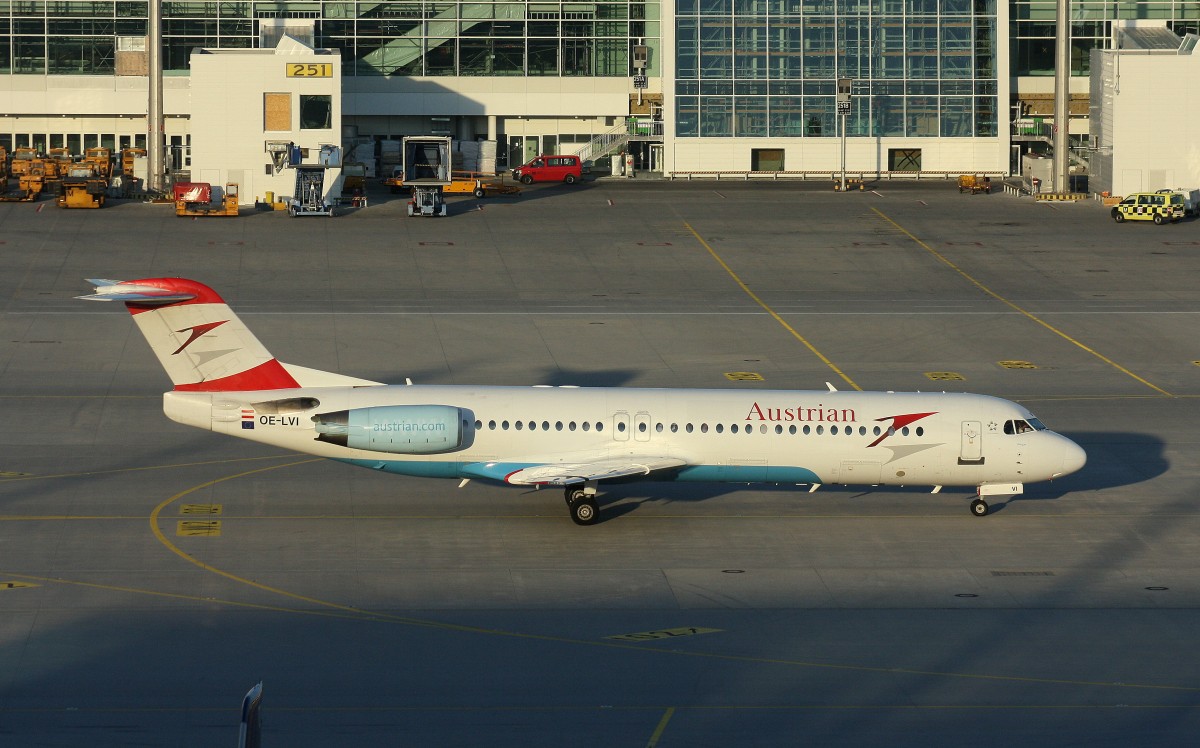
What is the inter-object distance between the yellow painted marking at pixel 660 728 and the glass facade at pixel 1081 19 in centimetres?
9884

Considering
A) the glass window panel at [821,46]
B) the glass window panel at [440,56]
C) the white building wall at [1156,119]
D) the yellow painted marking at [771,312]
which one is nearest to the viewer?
the yellow painted marking at [771,312]

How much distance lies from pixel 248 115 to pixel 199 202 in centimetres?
736

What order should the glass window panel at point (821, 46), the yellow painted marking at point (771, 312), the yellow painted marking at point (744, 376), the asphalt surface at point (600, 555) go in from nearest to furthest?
1. the asphalt surface at point (600, 555)
2. the yellow painted marking at point (744, 376)
3. the yellow painted marking at point (771, 312)
4. the glass window panel at point (821, 46)

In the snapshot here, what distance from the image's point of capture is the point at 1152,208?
8838cm

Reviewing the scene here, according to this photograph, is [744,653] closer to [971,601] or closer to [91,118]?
[971,601]

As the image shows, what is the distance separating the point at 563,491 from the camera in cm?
4075

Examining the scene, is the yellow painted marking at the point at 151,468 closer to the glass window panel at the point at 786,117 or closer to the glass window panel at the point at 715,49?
the glass window panel at the point at 715,49

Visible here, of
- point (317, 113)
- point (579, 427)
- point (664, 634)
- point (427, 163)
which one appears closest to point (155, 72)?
point (317, 113)

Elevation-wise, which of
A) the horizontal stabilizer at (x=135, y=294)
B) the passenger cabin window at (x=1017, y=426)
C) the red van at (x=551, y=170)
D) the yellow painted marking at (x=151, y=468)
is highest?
the red van at (x=551, y=170)

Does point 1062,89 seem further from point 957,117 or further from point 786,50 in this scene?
point 786,50

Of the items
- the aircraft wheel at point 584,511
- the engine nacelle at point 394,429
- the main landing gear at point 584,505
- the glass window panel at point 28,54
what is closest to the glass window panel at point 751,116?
the glass window panel at point 28,54

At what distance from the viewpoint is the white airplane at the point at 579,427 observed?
123ft

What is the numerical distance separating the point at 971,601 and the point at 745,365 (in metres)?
25.1

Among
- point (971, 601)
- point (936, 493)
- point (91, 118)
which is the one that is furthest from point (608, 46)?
point (971, 601)
